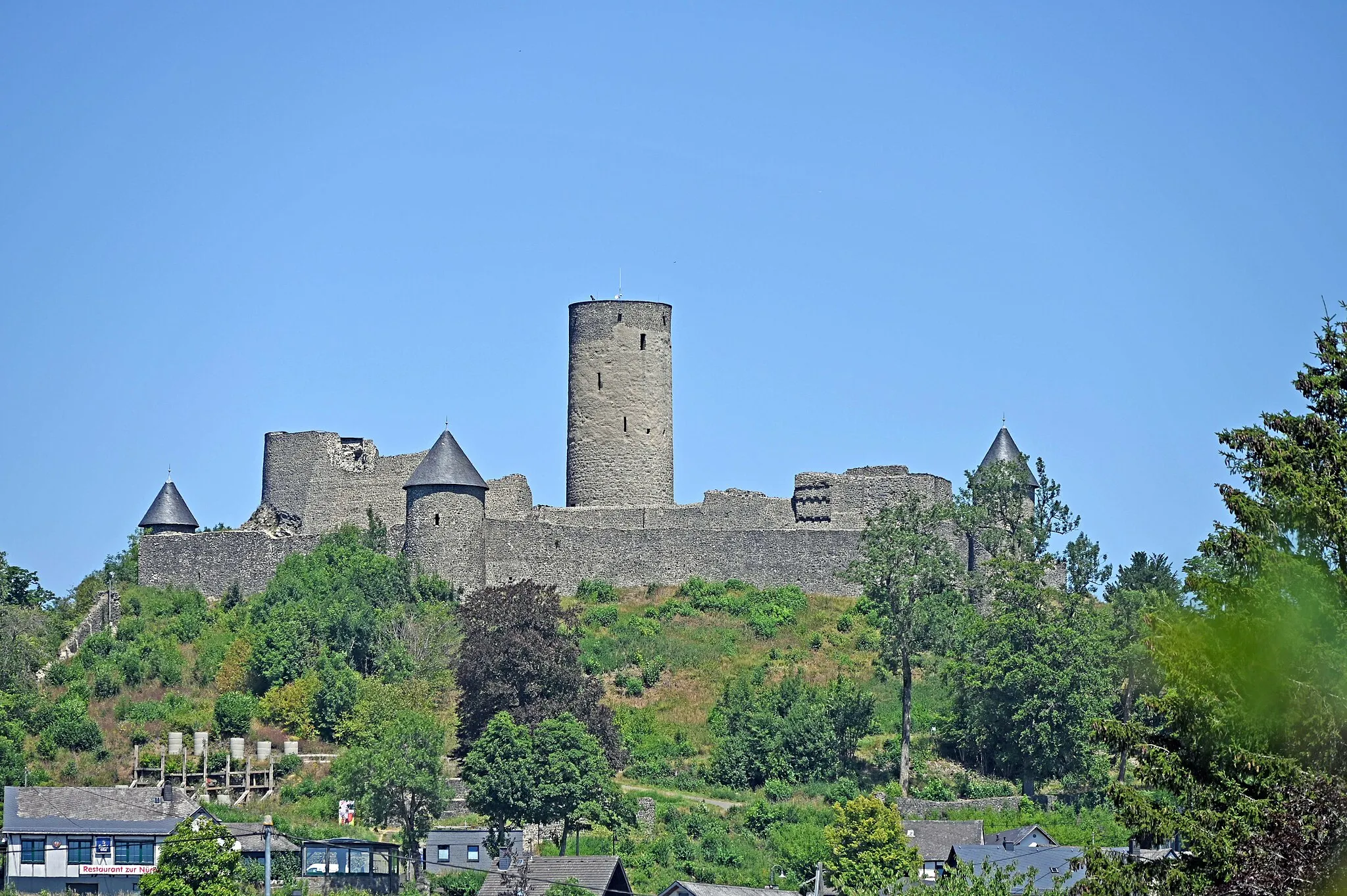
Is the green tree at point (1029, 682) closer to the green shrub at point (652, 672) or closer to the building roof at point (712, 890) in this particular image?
the green shrub at point (652, 672)

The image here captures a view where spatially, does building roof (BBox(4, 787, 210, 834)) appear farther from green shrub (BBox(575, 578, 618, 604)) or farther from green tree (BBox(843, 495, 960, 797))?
green tree (BBox(843, 495, 960, 797))

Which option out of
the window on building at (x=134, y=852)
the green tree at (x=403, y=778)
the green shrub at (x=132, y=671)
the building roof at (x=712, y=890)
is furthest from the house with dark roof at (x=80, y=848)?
the building roof at (x=712, y=890)

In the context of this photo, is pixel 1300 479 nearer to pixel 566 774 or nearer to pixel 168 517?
pixel 566 774

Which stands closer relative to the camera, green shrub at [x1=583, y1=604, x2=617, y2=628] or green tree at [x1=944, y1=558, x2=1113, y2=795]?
green tree at [x1=944, y1=558, x2=1113, y2=795]

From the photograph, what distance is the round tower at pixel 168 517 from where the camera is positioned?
6925cm

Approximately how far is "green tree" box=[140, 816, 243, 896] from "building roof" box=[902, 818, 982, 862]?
13838mm

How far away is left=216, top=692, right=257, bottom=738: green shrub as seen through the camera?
55250 mm

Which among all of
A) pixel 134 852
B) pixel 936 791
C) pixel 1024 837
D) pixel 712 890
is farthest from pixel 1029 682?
pixel 134 852

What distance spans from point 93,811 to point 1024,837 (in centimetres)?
1924

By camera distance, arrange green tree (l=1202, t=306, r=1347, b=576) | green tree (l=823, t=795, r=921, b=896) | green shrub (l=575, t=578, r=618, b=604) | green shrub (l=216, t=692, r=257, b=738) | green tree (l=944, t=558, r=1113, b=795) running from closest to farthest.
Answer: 1. green tree (l=1202, t=306, r=1347, b=576)
2. green tree (l=823, t=795, r=921, b=896)
3. green tree (l=944, t=558, r=1113, b=795)
4. green shrub (l=216, t=692, r=257, b=738)
5. green shrub (l=575, t=578, r=618, b=604)

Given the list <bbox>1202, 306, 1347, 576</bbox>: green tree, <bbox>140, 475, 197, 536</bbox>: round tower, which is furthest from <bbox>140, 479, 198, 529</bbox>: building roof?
<bbox>1202, 306, 1347, 576</bbox>: green tree

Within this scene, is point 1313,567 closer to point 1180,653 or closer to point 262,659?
point 1180,653

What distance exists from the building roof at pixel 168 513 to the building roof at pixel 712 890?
27563mm

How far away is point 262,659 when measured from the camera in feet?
191
